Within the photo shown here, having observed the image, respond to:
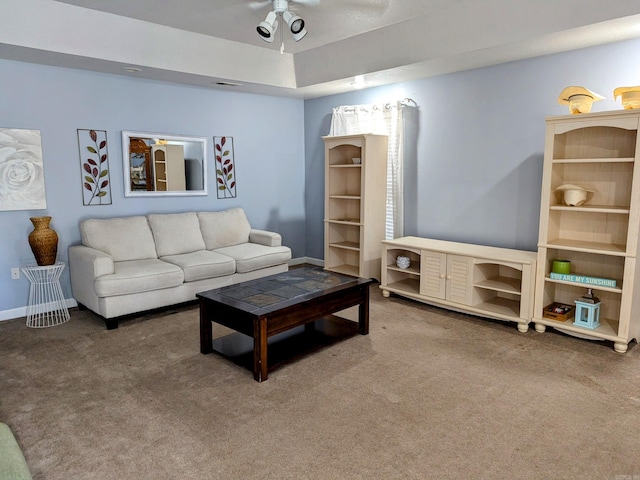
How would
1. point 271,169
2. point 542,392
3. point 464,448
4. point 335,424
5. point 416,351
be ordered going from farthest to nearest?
1. point 271,169
2. point 416,351
3. point 542,392
4. point 335,424
5. point 464,448

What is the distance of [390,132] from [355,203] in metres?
0.98

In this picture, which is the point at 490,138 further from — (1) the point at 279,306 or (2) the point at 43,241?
(2) the point at 43,241

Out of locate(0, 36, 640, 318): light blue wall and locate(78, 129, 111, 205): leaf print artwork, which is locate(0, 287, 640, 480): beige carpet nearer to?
locate(0, 36, 640, 318): light blue wall

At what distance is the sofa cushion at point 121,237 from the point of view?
4.13 metres

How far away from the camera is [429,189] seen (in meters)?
4.77

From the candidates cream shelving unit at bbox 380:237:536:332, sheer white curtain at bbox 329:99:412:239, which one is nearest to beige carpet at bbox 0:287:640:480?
cream shelving unit at bbox 380:237:536:332

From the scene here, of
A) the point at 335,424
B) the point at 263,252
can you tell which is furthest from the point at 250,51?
the point at 335,424

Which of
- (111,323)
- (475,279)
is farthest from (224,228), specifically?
(475,279)

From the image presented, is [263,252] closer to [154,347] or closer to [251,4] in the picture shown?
[154,347]

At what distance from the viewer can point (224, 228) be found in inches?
198

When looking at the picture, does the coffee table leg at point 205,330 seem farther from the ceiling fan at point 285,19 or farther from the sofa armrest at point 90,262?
the ceiling fan at point 285,19

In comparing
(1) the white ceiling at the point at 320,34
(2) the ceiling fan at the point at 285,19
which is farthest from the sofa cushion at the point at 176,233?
(2) the ceiling fan at the point at 285,19

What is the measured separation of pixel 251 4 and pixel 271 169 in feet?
8.39

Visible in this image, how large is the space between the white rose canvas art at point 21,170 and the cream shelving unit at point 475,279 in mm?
3311
